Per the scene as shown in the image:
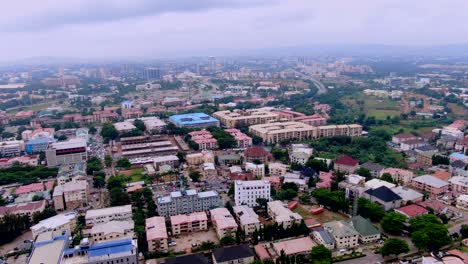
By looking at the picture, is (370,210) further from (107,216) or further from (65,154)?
(65,154)

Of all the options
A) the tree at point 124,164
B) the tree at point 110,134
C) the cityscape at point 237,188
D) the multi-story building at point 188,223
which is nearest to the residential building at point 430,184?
the cityscape at point 237,188

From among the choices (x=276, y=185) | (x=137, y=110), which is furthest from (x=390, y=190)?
(x=137, y=110)

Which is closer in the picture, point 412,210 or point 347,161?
point 412,210

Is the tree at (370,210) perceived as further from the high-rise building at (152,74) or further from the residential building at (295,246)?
the high-rise building at (152,74)

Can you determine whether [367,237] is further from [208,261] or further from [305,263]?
[208,261]

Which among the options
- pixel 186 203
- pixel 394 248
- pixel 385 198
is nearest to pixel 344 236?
pixel 394 248

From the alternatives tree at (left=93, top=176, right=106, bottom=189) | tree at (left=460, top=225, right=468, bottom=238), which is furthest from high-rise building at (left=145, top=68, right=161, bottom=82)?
tree at (left=460, top=225, right=468, bottom=238)
